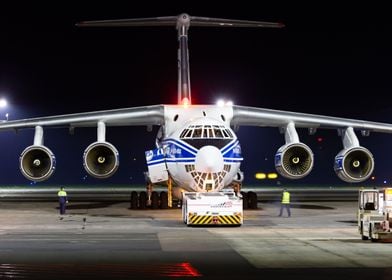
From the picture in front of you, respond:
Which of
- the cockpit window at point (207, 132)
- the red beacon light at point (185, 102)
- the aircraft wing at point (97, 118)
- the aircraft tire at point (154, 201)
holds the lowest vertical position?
the aircraft tire at point (154, 201)

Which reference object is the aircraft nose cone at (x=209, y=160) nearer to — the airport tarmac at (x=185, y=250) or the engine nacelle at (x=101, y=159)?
the airport tarmac at (x=185, y=250)

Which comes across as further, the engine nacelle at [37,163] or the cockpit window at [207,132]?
the engine nacelle at [37,163]

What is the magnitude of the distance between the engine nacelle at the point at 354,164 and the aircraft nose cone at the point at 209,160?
643 centimetres

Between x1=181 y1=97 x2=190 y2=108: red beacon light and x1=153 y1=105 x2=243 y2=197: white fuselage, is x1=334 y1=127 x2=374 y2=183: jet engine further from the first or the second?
x1=181 y1=97 x2=190 y2=108: red beacon light

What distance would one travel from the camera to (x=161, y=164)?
97.1 feet

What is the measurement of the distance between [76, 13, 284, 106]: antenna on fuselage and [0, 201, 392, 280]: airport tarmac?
25.6 feet

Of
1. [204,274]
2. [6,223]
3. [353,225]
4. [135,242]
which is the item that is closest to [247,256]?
[204,274]

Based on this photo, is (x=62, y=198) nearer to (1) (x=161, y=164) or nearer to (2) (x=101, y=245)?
(1) (x=161, y=164)

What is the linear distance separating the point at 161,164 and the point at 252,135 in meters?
86.0

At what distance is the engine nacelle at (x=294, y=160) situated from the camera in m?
29.9

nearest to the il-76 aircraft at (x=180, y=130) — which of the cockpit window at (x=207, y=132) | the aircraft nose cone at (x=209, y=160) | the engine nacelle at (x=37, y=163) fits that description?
the engine nacelle at (x=37, y=163)

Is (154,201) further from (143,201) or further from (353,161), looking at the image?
(353,161)

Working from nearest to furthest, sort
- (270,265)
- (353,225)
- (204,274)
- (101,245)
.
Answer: (204,274), (270,265), (101,245), (353,225)

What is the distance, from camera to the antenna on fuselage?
3048 centimetres
